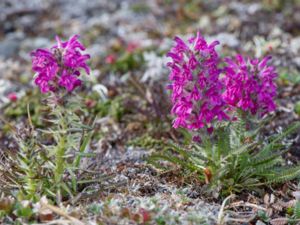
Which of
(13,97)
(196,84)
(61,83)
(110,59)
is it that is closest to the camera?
(61,83)

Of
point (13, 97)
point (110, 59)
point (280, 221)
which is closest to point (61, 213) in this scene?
point (280, 221)

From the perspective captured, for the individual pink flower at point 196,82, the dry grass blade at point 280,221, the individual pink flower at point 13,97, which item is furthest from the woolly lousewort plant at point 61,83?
the individual pink flower at point 13,97

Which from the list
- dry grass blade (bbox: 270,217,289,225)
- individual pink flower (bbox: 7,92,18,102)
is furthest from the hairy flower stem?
individual pink flower (bbox: 7,92,18,102)

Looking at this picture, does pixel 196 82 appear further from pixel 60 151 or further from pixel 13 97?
pixel 13 97

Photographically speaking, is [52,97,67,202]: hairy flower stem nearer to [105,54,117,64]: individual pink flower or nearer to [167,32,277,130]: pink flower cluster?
[167,32,277,130]: pink flower cluster

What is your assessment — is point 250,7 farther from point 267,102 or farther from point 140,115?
point 267,102

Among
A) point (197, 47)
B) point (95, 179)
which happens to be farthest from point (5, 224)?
point (197, 47)
